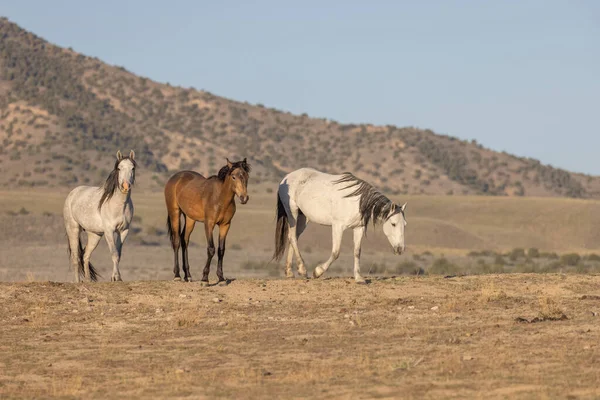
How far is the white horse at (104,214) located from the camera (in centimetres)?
1808

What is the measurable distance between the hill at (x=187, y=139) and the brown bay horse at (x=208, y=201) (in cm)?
5646

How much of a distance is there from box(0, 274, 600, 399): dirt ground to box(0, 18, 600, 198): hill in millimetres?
58593

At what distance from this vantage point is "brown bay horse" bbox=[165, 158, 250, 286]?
17641mm

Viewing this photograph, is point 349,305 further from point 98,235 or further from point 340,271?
point 340,271

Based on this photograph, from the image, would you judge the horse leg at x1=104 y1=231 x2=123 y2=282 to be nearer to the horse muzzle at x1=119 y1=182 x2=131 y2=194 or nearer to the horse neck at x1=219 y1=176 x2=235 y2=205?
the horse muzzle at x1=119 y1=182 x2=131 y2=194

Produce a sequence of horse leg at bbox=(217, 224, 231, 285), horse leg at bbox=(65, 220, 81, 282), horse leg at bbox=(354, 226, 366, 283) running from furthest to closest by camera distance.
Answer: horse leg at bbox=(65, 220, 81, 282)
horse leg at bbox=(354, 226, 366, 283)
horse leg at bbox=(217, 224, 231, 285)

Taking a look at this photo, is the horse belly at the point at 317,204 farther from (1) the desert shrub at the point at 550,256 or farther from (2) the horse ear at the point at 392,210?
(1) the desert shrub at the point at 550,256

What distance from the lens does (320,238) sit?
171ft

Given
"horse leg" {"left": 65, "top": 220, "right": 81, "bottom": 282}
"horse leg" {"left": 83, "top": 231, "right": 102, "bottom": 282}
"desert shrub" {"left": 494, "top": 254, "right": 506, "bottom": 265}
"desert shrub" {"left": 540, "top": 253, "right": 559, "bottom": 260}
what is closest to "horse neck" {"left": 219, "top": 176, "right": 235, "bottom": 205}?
"horse leg" {"left": 83, "top": 231, "right": 102, "bottom": 282}

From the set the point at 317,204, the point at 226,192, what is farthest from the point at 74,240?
the point at 317,204

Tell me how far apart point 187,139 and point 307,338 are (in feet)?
252

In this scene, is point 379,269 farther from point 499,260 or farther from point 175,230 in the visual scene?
point 175,230

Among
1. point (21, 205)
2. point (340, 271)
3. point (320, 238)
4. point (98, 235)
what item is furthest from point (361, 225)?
point (21, 205)

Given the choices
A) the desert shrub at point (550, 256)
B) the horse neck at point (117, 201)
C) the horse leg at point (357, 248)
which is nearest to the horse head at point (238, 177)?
the horse neck at point (117, 201)
